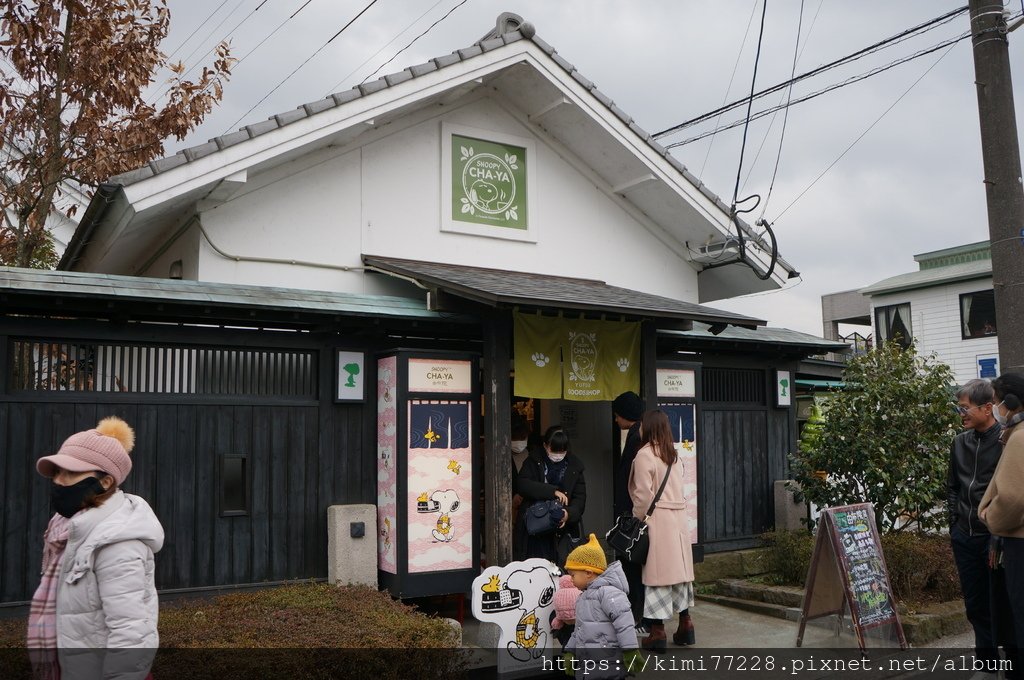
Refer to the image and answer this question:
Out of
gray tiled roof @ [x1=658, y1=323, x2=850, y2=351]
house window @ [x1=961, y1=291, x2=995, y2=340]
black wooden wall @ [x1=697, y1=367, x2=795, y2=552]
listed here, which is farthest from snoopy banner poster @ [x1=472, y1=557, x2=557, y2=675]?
house window @ [x1=961, y1=291, x2=995, y2=340]

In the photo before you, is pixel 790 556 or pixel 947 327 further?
pixel 947 327

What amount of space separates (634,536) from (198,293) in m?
4.72

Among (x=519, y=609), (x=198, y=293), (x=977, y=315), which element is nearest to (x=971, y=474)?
(x=519, y=609)

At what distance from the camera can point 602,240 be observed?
11.9 metres

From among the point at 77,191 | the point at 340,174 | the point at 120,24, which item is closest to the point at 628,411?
the point at 340,174

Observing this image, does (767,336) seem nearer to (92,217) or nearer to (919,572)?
(919,572)

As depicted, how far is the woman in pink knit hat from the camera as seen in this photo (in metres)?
3.73

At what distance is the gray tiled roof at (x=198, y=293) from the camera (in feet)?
23.1

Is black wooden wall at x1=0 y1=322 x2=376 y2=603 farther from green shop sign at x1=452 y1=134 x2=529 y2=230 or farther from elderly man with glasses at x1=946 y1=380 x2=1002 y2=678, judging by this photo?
elderly man with glasses at x1=946 y1=380 x2=1002 y2=678

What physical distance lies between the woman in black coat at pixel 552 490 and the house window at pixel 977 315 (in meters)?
23.3

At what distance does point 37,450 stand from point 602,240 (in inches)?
300

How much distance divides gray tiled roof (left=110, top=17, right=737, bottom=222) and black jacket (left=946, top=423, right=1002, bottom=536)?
571 cm

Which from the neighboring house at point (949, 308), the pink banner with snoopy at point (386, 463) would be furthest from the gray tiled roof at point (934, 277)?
the pink banner with snoopy at point (386, 463)

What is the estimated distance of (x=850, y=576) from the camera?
761cm
